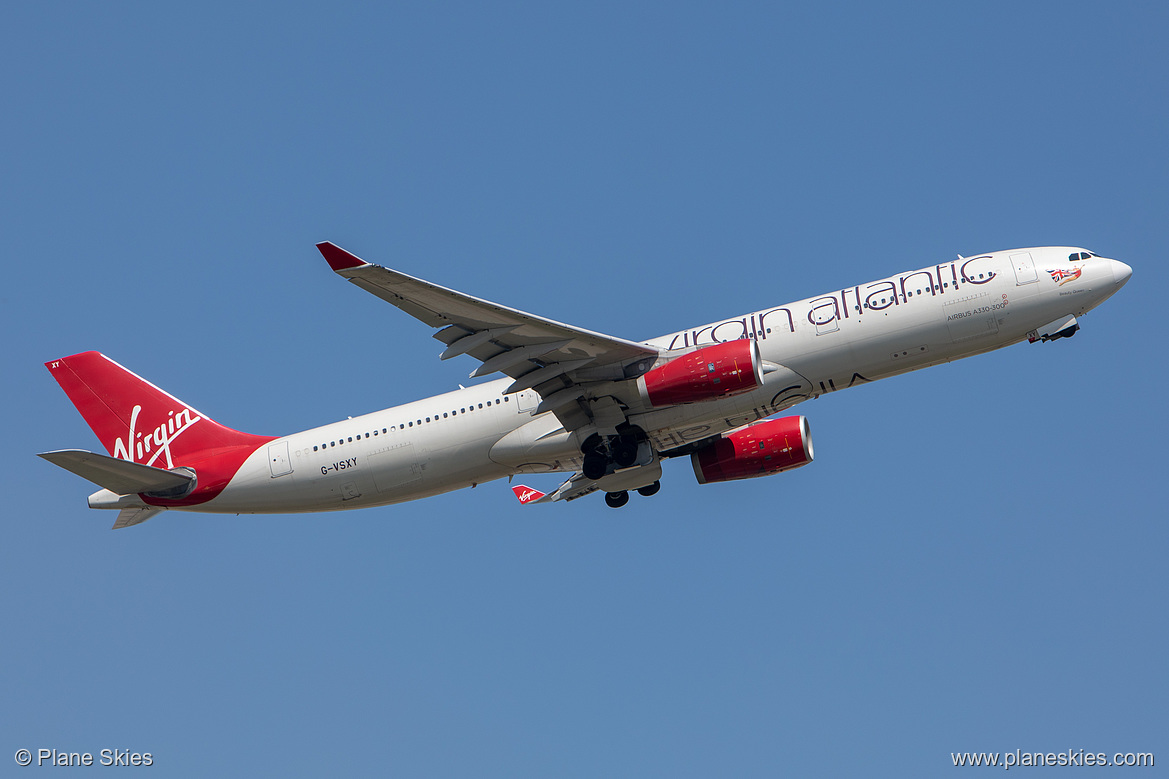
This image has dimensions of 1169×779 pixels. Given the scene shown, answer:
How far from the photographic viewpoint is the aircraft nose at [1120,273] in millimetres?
34469

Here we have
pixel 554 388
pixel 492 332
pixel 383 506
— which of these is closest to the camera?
pixel 492 332

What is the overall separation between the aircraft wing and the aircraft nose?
44.0ft

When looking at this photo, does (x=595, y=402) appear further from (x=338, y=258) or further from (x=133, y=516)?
(x=133, y=516)

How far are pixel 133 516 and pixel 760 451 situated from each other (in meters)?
20.6

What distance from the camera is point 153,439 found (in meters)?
40.4

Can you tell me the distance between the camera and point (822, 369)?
113 feet

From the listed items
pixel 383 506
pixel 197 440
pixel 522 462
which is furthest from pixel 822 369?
pixel 197 440

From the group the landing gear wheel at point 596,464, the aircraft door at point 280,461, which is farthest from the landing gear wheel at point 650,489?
the aircraft door at point 280,461

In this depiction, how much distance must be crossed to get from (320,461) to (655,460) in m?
10.6

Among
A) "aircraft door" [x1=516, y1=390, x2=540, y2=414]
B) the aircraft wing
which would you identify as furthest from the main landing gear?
"aircraft door" [x1=516, y1=390, x2=540, y2=414]

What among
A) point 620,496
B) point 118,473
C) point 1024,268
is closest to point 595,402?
point 620,496

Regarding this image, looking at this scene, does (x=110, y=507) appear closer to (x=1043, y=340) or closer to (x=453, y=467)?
(x=453, y=467)

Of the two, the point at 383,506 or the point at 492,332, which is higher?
the point at 492,332

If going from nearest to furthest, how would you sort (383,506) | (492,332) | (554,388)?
(492,332) → (554,388) → (383,506)
